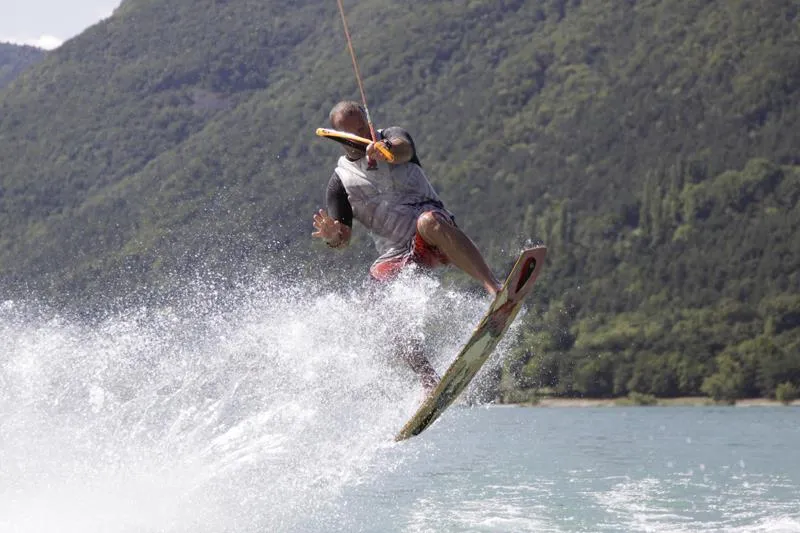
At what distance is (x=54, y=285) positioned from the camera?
108 metres

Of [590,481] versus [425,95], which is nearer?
[590,481]

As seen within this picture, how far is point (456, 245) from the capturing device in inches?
375

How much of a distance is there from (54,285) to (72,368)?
9713 centimetres

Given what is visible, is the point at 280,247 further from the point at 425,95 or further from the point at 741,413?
the point at 425,95

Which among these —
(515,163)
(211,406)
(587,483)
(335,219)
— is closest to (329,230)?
(335,219)

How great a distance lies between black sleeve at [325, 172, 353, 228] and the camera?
985cm

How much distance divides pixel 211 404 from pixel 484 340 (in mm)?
4303

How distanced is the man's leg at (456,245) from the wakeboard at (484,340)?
15 cm

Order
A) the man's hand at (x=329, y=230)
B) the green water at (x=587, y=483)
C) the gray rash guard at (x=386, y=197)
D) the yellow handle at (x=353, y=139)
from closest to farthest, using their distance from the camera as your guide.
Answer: the yellow handle at (x=353, y=139)
the man's hand at (x=329, y=230)
the gray rash guard at (x=386, y=197)
the green water at (x=587, y=483)

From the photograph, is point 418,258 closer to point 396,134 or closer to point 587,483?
point 396,134

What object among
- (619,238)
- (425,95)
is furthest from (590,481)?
(425,95)

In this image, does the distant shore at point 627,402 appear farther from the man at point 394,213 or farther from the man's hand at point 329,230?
the man's hand at point 329,230

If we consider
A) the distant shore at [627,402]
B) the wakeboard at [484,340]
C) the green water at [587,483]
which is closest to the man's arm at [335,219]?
the wakeboard at [484,340]

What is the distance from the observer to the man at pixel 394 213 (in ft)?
31.3
